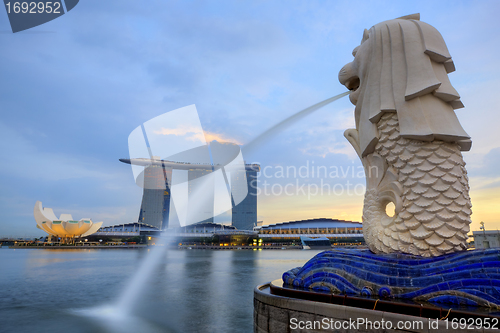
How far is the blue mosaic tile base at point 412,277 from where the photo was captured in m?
5.57

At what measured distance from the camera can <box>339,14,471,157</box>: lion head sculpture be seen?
729cm

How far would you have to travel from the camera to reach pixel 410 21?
819cm

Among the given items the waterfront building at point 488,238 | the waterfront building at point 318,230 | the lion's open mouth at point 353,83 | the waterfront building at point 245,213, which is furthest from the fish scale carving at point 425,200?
the waterfront building at point 245,213

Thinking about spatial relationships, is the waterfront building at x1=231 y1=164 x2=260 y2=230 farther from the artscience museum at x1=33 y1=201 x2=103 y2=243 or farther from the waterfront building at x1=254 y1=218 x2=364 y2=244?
the artscience museum at x1=33 y1=201 x2=103 y2=243

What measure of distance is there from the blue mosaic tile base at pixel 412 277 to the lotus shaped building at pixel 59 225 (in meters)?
84.0

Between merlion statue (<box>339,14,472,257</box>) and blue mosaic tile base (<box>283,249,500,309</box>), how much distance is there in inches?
20.6

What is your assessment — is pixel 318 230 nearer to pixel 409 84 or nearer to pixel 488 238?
pixel 488 238

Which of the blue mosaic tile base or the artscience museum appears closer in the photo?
the blue mosaic tile base

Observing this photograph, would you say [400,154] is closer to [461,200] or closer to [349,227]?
[461,200]

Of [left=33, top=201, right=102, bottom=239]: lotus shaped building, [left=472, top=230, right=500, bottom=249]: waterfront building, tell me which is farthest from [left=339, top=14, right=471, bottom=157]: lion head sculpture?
[left=33, top=201, right=102, bottom=239]: lotus shaped building

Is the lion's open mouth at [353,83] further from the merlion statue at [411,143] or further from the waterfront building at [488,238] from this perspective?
the waterfront building at [488,238]

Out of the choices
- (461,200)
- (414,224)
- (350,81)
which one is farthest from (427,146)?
(350,81)

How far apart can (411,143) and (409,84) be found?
1505mm

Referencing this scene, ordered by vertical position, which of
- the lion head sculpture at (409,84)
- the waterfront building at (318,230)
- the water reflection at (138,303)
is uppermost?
the lion head sculpture at (409,84)
